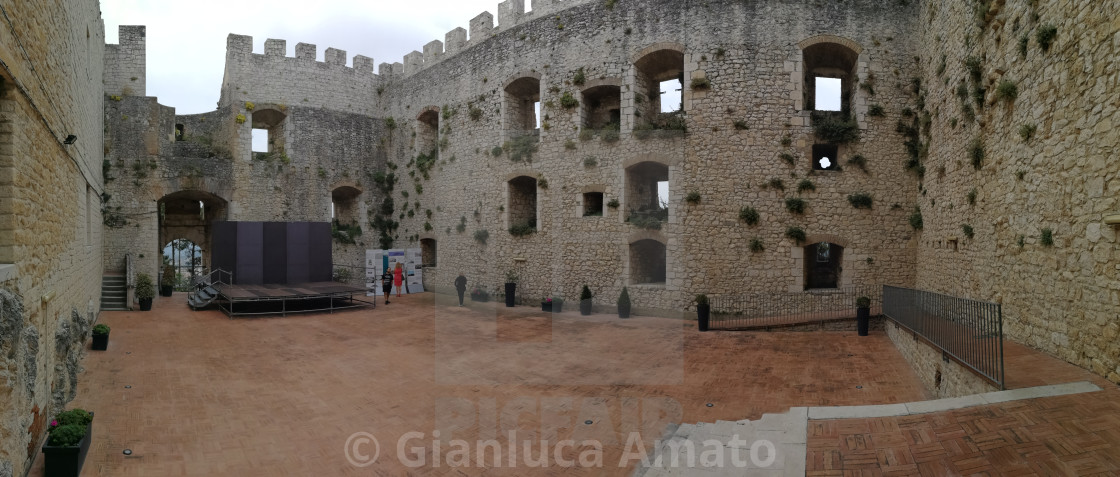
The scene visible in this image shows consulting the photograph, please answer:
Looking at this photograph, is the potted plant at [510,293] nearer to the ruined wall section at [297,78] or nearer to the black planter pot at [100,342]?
the black planter pot at [100,342]

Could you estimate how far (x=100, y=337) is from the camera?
9492 millimetres

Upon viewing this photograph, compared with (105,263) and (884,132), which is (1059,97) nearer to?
(884,132)

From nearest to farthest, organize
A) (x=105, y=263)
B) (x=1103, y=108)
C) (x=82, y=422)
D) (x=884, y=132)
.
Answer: (x=82, y=422)
(x=1103, y=108)
(x=884, y=132)
(x=105, y=263)

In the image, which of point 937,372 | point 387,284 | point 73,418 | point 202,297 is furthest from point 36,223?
point 387,284

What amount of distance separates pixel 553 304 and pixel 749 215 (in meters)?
5.93

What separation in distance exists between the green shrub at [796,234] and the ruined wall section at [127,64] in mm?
20087

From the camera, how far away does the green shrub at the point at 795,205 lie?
1300 cm

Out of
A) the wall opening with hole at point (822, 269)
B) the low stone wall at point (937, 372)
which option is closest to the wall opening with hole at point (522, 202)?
the wall opening with hole at point (822, 269)

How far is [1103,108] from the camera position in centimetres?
551

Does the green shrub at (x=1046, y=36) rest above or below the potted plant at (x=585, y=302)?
above

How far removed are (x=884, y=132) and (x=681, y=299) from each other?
246 inches

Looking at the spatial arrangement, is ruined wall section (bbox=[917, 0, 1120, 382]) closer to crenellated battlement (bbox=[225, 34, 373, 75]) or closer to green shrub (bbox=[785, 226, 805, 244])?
green shrub (bbox=[785, 226, 805, 244])

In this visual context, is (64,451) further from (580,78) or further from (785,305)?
(580,78)

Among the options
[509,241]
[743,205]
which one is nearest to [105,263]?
[509,241]
